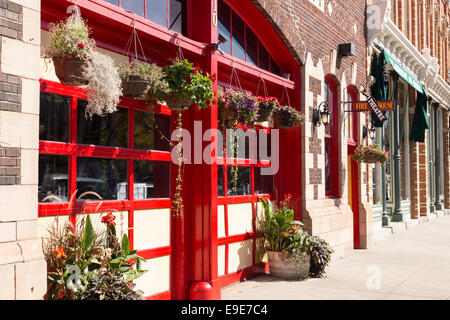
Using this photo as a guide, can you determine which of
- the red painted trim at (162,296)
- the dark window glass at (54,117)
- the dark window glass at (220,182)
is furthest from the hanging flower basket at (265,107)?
the dark window glass at (54,117)

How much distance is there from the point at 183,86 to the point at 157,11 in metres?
1.38

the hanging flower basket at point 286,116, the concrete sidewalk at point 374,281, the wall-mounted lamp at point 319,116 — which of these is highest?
the wall-mounted lamp at point 319,116

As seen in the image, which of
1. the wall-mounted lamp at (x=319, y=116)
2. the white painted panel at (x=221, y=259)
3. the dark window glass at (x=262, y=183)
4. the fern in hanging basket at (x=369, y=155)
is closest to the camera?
the white painted panel at (x=221, y=259)

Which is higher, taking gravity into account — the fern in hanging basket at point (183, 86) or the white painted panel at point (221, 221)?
the fern in hanging basket at point (183, 86)

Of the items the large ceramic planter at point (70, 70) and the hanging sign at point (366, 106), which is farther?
the hanging sign at point (366, 106)

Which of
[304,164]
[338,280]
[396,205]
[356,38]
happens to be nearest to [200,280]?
[338,280]

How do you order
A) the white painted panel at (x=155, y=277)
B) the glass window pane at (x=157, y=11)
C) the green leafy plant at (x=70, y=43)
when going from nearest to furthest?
the green leafy plant at (x=70, y=43)
the white painted panel at (x=155, y=277)
the glass window pane at (x=157, y=11)

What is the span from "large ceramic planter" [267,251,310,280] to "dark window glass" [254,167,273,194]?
1.09 meters

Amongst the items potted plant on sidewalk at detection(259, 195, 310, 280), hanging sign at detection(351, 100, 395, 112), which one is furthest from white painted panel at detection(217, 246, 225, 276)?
hanging sign at detection(351, 100, 395, 112)

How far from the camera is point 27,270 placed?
4.08 metres

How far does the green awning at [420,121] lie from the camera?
744 inches

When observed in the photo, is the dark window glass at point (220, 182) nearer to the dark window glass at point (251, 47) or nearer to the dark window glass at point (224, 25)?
the dark window glass at point (224, 25)

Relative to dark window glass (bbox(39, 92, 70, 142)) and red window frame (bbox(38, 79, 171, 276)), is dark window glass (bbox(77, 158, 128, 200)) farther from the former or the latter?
dark window glass (bbox(39, 92, 70, 142))

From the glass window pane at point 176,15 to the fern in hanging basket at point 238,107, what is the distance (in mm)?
1091
